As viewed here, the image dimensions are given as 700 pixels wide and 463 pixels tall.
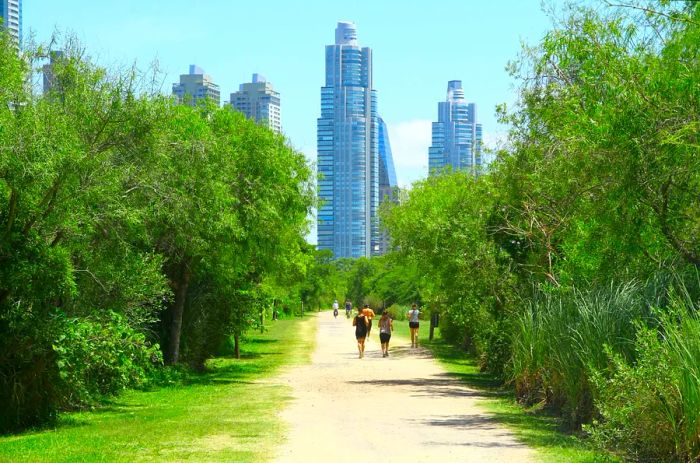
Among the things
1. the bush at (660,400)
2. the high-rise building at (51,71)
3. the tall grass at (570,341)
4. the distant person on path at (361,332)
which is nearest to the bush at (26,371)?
the high-rise building at (51,71)

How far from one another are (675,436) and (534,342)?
806 centimetres

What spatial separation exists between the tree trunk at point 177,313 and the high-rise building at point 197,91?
15.0 ft

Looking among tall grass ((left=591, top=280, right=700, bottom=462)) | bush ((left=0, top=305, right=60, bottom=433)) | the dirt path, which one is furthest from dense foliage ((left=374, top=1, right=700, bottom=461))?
bush ((left=0, top=305, right=60, bottom=433))

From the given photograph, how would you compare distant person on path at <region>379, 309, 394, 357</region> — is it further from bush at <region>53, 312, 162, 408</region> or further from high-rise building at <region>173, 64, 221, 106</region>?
bush at <region>53, 312, 162, 408</region>

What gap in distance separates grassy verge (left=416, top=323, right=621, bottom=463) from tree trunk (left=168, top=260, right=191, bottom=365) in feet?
24.6

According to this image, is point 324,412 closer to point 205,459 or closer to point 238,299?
point 205,459

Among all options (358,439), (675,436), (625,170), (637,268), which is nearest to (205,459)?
(358,439)

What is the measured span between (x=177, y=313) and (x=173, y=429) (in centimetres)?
1216

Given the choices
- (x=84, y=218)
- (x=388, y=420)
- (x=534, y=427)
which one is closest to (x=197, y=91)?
(x=84, y=218)

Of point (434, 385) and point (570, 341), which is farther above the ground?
point (570, 341)

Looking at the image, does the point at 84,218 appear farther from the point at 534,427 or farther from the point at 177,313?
the point at 177,313

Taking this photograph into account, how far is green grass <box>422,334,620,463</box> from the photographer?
38.8 ft

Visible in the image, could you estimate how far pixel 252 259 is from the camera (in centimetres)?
2700

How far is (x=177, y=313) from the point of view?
88.4 feet
